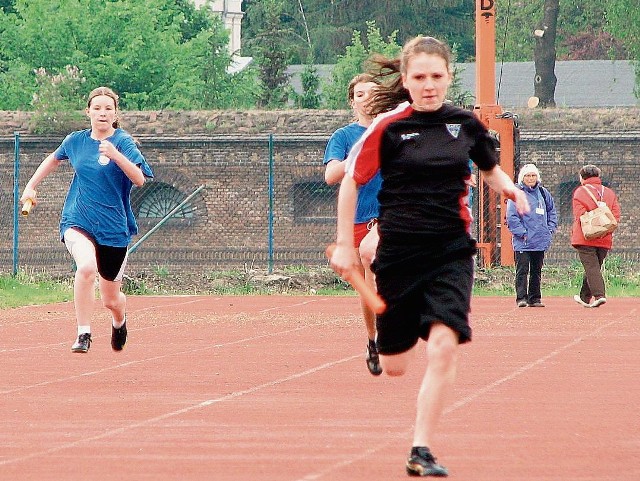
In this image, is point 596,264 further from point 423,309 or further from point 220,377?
point 423,309

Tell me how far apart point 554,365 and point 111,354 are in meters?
3.66

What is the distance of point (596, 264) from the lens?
1925 centimetres

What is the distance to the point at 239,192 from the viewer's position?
108ft

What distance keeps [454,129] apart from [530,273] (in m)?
12.5

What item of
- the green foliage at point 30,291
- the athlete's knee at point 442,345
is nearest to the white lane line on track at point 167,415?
the athlete's knee at point 442,345

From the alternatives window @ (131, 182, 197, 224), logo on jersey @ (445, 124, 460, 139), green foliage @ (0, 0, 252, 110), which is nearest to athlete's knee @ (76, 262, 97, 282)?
logo on jersey @ (445, 124, 460, 139)

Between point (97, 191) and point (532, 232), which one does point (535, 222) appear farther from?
point (97, 191)

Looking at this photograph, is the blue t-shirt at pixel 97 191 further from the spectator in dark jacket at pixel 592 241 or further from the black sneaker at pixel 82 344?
the spectator in dark jacket at pixel 592 241

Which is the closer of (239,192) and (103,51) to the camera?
(239,192)

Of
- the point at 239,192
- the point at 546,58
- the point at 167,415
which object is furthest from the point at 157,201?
the point at 167,415

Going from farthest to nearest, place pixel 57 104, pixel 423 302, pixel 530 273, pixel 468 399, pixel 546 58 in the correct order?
pixel 546 58 < pixel 57 104 < pixel 530 273 < pixel 468 399 < pixel 423 302

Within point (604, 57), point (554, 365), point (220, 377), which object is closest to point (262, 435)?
point (220, 377)

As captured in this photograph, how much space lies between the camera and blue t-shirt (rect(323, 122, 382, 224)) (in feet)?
34.3

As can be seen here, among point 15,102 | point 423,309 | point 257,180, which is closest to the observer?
point 423,309
